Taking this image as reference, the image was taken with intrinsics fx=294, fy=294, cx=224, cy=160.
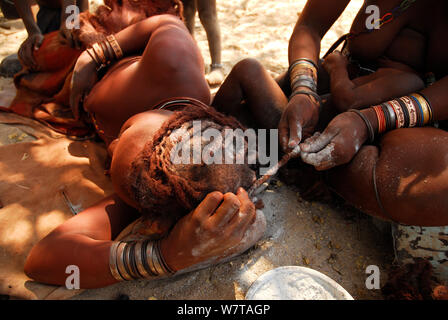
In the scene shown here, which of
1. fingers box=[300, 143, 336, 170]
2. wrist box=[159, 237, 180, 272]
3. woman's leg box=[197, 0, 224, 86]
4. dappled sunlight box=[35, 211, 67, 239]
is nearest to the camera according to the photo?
wrist box=[159, 237, 180, 272]

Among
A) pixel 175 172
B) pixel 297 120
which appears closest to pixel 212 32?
pixel 297 120

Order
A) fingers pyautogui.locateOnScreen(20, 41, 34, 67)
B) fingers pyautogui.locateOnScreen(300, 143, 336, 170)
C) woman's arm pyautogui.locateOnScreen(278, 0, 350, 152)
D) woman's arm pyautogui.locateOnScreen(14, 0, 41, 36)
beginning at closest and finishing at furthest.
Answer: fingers pyautogui.locateOnScreen(300, 143, 336, 170)
woman's arm pyautogui.locateOnScreen(278, 0, 350, 152)
fingers pyautogui.locateOnScreen(20, 41, 34, 67)
woman's arm pyautogui.locateOnScreen(14, 0, 41, 36)

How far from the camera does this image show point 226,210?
1.00 metres

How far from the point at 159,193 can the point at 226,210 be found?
257 millimetres

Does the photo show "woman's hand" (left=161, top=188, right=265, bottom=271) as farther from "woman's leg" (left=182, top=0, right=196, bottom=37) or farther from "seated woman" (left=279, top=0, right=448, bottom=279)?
"woman's leg" (left=182, top=0, right=196, bottom=37)

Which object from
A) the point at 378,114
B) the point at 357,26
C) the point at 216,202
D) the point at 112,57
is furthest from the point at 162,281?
the point at 357,26

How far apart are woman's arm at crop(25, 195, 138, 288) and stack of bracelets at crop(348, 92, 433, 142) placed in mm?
1287

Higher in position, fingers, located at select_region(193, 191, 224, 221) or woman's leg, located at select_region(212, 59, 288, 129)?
woman's leg, located at select_region(212, 59, 288, 129)

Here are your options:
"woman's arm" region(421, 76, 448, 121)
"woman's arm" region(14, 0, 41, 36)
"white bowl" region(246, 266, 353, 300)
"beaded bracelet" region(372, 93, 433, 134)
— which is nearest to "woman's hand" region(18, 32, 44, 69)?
"woman's arm" region(14, 0, 41, 36)

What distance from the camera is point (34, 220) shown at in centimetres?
157

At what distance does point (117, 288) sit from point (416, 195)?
1.34 metres

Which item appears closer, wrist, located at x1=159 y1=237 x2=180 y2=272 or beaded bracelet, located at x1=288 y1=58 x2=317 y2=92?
wrist, located at x1=159 y1=237 x2=180 y2=272

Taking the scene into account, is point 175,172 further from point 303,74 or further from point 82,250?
point 303,74

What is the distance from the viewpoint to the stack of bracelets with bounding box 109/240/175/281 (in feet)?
3.82
